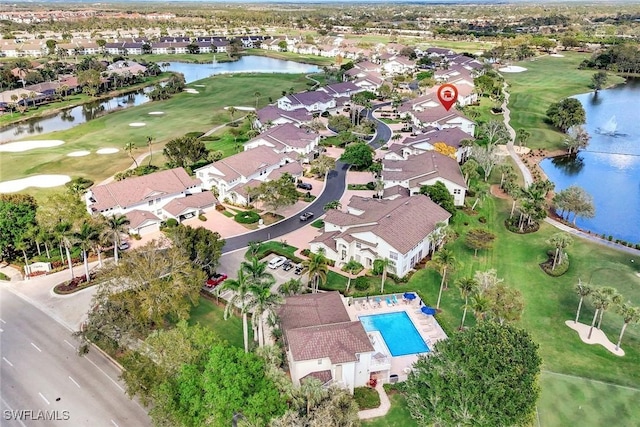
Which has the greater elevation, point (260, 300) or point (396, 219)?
point (260, 300)

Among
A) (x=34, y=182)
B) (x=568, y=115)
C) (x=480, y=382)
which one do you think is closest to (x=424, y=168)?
(x=480, y=382)

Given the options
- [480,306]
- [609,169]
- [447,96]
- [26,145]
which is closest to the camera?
[480,306]

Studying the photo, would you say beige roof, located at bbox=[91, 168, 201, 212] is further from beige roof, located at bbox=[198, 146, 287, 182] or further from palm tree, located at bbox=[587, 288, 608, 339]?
palm tree, located at bbox=[587, 288, 608, 339]

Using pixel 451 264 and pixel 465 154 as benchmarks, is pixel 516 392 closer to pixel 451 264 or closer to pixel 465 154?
pixel 451 264

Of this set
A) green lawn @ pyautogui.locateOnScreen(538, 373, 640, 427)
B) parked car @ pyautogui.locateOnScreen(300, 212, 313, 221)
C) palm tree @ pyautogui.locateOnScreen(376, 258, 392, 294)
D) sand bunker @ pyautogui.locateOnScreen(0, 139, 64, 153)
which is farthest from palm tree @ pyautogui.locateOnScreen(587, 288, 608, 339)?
sand bunker @ pyautogui.locateOnScreen(0, 139, 64, 153)

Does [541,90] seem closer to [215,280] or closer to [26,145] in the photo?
[215,280]

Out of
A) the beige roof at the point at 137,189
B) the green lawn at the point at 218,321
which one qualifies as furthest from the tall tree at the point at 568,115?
the green lawn at the point at 218,321
